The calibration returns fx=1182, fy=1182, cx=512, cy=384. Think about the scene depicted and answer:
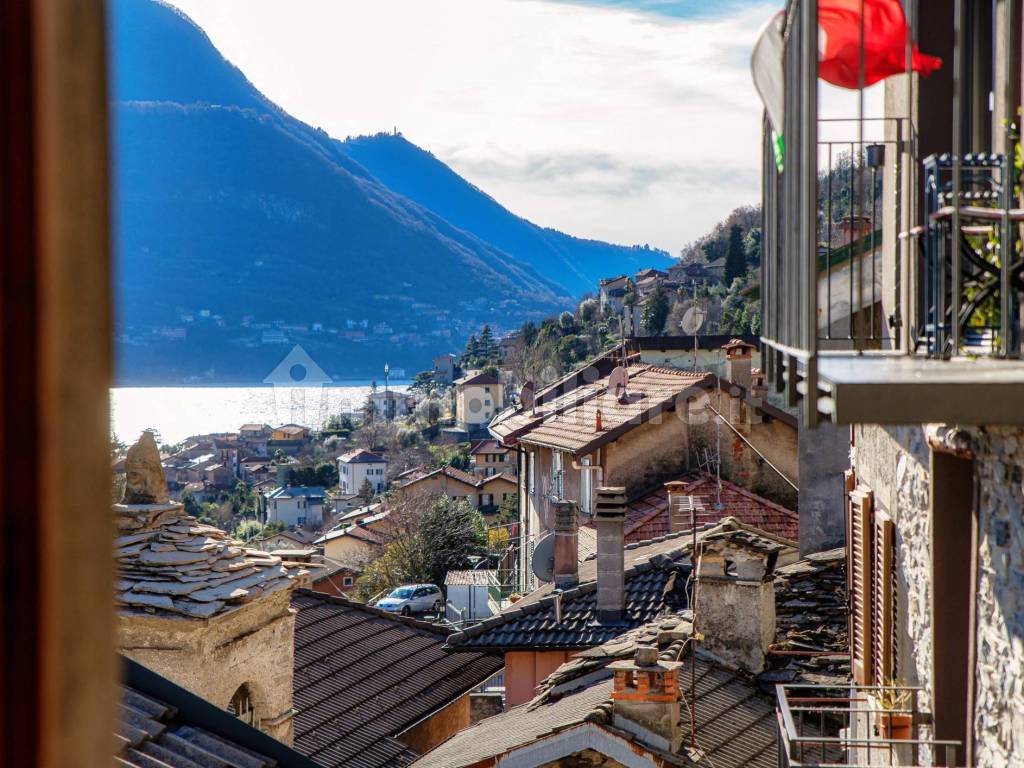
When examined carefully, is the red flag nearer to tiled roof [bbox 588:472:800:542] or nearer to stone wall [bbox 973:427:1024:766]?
stone wall [bbox 973:427:1024:766]

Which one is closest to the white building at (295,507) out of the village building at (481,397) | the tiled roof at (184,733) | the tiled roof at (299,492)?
the tiled roof at (299,492)

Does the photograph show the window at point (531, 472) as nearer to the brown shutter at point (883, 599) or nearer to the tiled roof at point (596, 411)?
the tiled roof at point (596, 411)

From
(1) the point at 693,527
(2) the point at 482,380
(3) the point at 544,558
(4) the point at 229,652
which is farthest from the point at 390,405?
(4) the point at 229,652

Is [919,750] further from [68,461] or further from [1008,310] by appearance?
[68,461]

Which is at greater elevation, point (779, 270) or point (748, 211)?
point (748, 211)

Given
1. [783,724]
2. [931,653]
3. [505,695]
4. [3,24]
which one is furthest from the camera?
[505,695]

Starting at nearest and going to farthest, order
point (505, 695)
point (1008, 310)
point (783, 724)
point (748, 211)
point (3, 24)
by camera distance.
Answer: point (3, 24), point (1008, 310), point (783, 724), point (505, 695), point (748, 211)

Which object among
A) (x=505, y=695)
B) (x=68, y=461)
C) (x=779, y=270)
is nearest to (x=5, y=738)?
(x=68, y=461)
